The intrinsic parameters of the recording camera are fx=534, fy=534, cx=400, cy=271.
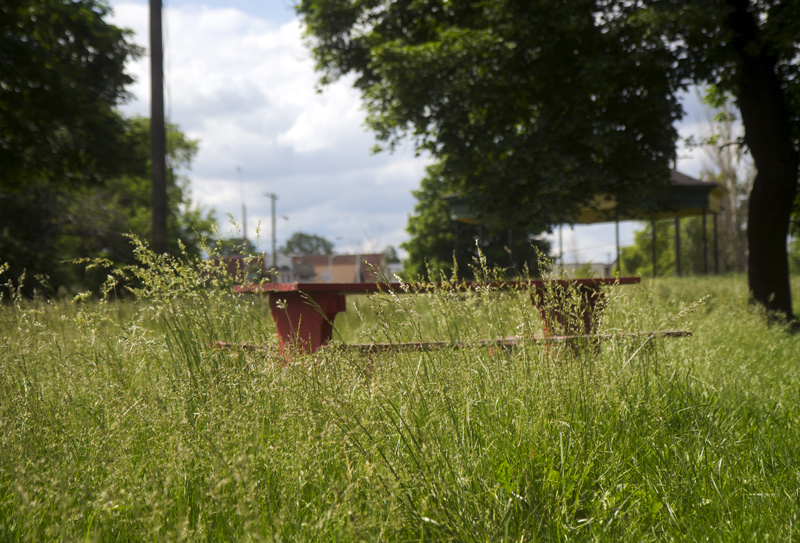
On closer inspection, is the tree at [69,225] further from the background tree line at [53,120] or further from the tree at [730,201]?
the tree at [730,201]

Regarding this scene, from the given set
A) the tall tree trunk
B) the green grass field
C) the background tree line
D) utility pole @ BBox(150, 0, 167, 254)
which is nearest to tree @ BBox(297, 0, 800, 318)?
the tall tree trunk

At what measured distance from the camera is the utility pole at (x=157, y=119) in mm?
8305

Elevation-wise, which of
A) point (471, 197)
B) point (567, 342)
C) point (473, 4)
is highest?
point (473, 4)

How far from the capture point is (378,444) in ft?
6.33

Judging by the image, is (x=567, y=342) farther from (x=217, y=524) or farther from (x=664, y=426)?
(x=217, y=524)

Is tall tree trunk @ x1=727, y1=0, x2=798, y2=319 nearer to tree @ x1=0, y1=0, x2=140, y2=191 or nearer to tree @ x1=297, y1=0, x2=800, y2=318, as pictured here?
tree @ x1=297, y1=0, x2=800, y2=318

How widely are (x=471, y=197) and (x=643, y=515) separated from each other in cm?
980

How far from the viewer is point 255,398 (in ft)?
7.24

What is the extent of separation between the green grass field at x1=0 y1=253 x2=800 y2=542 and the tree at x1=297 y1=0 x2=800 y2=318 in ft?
24.6

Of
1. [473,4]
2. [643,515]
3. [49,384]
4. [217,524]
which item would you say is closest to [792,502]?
[643,515]

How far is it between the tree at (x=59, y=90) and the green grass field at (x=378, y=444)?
11327 mm

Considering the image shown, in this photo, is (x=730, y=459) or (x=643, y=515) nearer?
(x=643, y=515)

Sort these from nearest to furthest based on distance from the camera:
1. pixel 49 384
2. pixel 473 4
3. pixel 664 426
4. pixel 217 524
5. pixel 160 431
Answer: pixel 217 524 → pixel 160 431 → pixel 664 426 → pixel 49 384 → pixel 473 4

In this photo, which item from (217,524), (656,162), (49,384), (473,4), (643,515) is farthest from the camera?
(473,4)
